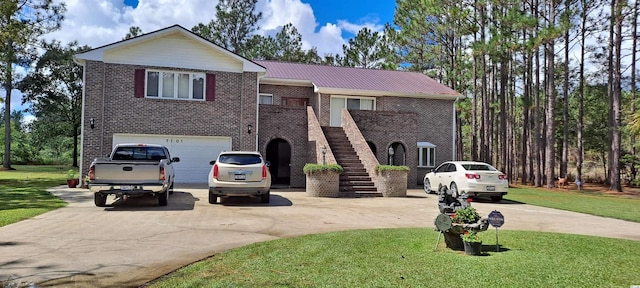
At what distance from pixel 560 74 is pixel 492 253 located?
123ft

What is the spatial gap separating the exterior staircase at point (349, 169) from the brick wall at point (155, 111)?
385 centimetres

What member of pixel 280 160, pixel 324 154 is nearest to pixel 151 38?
pixel 324 154

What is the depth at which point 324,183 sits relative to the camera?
16.2m

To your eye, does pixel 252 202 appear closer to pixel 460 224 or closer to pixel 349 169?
pixel 349 169

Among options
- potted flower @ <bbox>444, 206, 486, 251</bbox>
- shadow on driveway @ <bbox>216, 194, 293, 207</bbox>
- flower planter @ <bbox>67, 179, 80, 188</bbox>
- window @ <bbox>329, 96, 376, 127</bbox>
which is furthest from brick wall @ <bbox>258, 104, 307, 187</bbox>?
potted flower @ <bbox>444, 206, 486, 251</bbox>

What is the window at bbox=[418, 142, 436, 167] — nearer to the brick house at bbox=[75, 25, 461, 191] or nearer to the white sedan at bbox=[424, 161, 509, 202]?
the brick house at bbox=[75, 25, 461, 191]

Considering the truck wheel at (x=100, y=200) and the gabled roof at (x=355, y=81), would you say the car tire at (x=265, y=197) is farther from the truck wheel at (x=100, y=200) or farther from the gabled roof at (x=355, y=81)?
the gabled roof at (x=355, y=81)

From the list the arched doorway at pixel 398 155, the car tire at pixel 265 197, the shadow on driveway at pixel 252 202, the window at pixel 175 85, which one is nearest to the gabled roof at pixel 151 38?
the window at pixel 175 85

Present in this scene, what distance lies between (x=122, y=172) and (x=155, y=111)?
26.2 ft

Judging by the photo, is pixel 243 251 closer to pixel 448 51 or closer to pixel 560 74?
pixel 448 51

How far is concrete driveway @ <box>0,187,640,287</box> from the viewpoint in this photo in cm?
558

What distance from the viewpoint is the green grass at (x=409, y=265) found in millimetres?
4914

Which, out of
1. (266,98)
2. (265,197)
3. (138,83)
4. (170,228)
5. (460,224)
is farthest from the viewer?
(266,98)

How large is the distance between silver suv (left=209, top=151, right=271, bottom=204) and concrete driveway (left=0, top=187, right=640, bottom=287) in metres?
0.49
